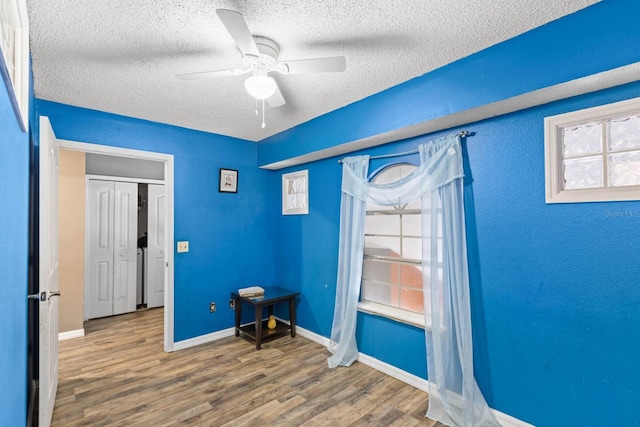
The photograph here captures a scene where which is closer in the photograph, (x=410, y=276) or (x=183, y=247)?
(x=410, y=276)

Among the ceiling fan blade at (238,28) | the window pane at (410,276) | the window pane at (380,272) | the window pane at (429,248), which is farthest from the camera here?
the window pane at (380,272)

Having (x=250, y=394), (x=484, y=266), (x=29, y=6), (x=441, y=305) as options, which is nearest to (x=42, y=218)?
(x=29, y=6)

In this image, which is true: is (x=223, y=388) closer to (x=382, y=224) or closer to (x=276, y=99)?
(x=382, y=224)

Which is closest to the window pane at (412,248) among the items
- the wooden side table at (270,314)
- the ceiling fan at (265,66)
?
the wooden side table at (270,314)

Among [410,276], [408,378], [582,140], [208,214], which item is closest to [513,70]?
[582,140]

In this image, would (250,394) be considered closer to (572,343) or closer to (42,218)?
(42,218)

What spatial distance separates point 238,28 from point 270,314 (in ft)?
10.3

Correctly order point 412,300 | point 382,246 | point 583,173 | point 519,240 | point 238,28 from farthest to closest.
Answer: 1. point 382,246
2. point 412,300
3. point 519,240
4. point 583,173
5. point 238,28

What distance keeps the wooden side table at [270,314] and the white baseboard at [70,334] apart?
1778 millimetres

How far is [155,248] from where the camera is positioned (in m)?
4.68

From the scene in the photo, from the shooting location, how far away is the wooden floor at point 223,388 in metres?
2.08

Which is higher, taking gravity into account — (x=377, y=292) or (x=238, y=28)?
(x=238, y=28)

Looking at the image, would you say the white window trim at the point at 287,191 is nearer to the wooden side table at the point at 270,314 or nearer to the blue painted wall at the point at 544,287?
the wooden side table at the point at 270,314

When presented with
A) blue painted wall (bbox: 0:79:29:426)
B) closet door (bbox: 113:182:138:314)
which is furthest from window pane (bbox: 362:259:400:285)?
closet door (bbox: 113:182:138:314)
